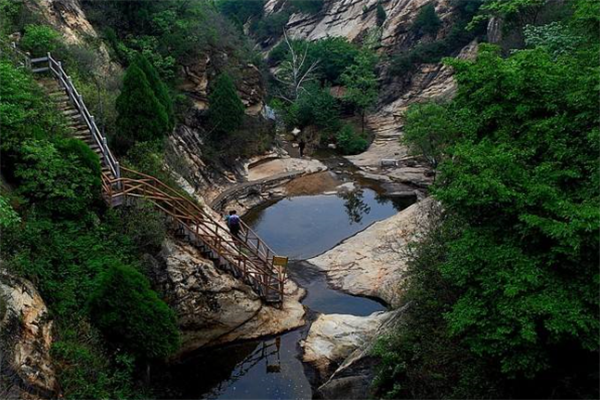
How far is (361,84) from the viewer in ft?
151

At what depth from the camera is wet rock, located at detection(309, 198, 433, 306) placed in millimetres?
18781

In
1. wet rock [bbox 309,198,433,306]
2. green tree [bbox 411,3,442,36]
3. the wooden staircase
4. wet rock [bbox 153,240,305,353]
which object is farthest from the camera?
green tree [bbox 411,3,442,36]

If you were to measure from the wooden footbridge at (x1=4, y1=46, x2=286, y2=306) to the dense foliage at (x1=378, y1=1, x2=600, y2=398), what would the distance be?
6108mm

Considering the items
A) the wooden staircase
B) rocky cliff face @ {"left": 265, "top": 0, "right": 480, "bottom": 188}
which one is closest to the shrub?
the wooden staircase

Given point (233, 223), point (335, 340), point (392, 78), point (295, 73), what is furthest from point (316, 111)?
point (335, 340)

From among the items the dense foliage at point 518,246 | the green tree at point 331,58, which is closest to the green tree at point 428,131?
the dense foliage at point 518,246

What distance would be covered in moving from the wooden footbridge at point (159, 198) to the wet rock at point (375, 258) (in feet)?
10.1

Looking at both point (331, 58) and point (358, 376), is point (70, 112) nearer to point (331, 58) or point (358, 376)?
point (358, 376)

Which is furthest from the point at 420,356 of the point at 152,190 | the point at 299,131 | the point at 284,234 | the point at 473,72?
the point at 299,131

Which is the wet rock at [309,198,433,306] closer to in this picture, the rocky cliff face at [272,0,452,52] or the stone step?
the stone step

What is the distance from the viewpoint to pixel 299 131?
43.2m

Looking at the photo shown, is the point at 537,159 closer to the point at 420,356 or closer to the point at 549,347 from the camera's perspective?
the point at 549,347

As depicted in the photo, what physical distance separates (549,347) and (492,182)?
2.72 meters

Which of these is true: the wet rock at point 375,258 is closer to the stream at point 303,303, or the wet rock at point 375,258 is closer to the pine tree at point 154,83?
the stream at point 303,303
